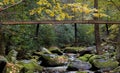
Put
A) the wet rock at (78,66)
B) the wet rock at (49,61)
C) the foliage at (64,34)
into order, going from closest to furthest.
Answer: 1. the wet rock at (78,66)
2. the wet rock at (49,61)
3. the foliage at (64,34)

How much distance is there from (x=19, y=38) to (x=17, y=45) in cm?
63

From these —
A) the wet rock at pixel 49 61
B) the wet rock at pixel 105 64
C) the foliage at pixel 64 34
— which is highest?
the wet rock at pixel 105 64

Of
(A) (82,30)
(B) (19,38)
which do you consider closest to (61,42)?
(A) (82,30)

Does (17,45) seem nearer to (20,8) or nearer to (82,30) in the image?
(20,8)

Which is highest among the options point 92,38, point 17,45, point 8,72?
point 8,72

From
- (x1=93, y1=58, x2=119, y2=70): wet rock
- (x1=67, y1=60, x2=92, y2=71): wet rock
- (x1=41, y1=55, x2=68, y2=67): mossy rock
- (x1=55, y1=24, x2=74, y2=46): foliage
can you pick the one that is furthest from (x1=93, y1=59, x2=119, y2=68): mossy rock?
(x1=55, y1=24, x2=74, y2=46): foliage

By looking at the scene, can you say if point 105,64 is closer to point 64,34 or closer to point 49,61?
point 49,61

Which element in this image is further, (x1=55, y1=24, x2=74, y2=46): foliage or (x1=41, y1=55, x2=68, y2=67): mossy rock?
(x1=55, y1=24, x2=74, y2=46): foliage

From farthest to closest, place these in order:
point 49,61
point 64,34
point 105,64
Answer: point 64,34, point 49,61, point 105,64

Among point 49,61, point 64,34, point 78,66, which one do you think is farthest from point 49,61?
point 64,34

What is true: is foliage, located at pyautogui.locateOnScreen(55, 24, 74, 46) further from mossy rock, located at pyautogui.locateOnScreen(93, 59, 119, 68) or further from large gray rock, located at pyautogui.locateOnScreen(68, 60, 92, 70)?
mossy rock, located at pyautogui.locateOnScreen(93, 59, 119, 68)

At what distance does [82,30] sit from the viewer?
36812 mm

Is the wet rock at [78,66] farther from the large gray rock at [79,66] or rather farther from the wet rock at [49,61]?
the wet rock at [49,61]

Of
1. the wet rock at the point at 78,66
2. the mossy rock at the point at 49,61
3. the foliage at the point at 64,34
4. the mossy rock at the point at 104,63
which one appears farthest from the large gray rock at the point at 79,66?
the foliage at the point at 64,34
